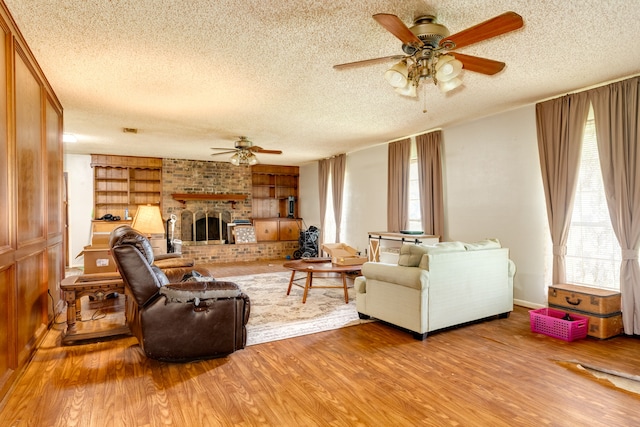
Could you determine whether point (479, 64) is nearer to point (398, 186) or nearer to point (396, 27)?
point (396, 27)

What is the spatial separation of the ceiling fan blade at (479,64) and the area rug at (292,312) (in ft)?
8.63

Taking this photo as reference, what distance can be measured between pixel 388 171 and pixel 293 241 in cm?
393

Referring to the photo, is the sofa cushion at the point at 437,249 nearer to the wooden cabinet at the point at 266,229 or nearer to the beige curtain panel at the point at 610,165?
the beige curtain panel at the point at 610,165

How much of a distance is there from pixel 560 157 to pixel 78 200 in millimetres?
8809

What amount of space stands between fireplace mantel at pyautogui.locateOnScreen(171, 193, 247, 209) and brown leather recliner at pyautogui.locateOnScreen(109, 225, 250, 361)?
598cm

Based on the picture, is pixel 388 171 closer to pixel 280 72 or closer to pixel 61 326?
pixel 280 72

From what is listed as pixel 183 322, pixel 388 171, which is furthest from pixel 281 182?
pixel 183 322

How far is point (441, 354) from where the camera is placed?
9.90ft

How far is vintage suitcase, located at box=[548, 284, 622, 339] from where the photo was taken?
3.32 meters

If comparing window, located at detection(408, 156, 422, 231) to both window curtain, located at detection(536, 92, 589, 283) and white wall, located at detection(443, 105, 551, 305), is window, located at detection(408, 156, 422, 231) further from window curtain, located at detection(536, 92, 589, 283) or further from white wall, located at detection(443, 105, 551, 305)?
window curtain, located at detection(536, 92, 589, 283)

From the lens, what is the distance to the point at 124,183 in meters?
8.37

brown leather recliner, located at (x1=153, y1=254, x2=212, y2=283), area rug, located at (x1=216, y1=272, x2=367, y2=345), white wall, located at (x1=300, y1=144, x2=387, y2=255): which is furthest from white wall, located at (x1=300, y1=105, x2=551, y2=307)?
brown leather recliner, located at (x1=153, y1=254, x2=212, y2=283)

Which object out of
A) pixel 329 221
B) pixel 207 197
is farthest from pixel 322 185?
pixel 207 197

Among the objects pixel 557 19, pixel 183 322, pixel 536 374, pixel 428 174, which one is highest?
pixel 557 19
